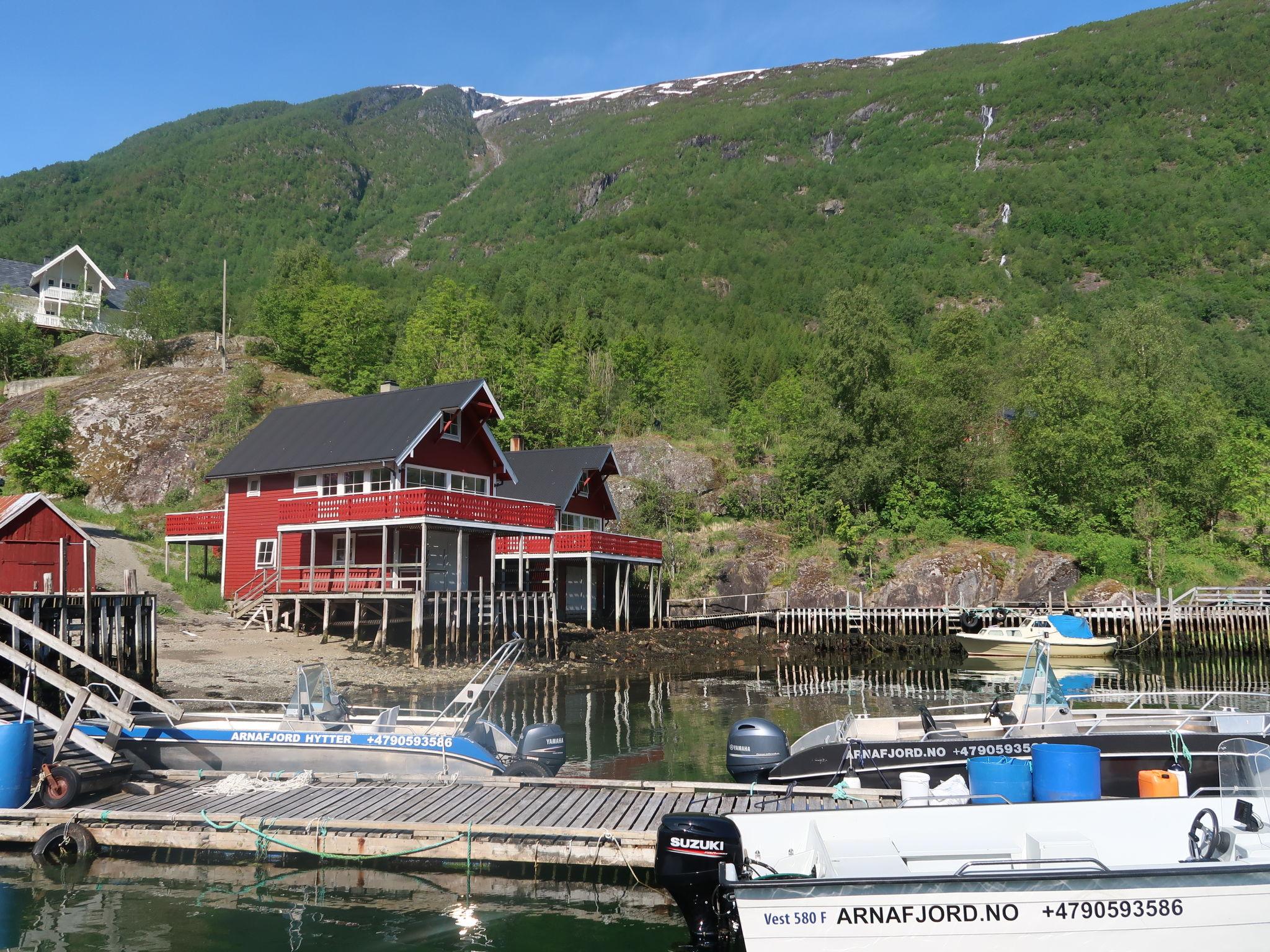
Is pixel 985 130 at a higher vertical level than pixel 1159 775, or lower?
higher

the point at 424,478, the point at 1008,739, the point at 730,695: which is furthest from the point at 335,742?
the point at 424,478

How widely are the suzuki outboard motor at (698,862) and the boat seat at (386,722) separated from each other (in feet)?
21.1

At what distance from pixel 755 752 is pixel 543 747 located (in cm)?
305

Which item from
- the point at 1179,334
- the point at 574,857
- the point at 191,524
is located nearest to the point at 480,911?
the point at 574,857

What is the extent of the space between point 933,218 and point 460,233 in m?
76.2

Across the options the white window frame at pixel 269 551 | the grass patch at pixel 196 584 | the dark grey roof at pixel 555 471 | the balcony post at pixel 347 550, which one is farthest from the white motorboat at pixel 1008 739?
the dark grey roof at pixel 555 471

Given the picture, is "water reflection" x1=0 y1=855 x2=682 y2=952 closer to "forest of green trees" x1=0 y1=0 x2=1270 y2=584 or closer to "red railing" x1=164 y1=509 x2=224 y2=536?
"red railing" x1=164 y1=509 x2=224 y2=536

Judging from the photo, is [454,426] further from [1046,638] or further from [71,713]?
[71,713]

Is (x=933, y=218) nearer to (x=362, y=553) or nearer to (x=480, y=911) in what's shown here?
(x=362, y=553)

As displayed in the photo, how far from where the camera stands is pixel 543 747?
13.4 metres

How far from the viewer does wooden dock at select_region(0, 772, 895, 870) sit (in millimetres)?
9898

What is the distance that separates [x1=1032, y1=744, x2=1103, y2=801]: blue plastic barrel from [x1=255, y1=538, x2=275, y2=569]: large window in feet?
105

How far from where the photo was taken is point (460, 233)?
158 metres

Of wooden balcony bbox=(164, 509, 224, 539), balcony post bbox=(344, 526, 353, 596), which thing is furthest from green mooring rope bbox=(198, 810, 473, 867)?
wooden balcony bbox=(164, 509, 224, 539)
